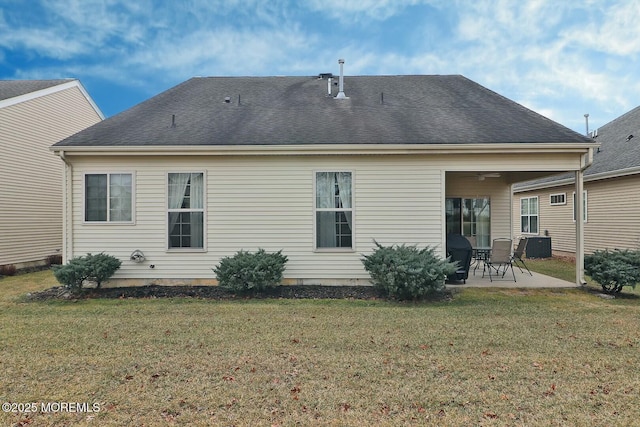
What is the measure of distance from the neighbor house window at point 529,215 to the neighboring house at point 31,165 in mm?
20011

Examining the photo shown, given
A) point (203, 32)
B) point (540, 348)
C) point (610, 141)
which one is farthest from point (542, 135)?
point (203, 32)

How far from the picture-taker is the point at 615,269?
24.0 feet

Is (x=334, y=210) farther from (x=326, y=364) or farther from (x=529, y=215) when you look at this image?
(x=529, y=215)

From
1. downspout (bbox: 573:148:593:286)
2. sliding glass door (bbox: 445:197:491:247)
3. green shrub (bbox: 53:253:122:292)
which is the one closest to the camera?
green shrub (bbox: 53:253:122:292)

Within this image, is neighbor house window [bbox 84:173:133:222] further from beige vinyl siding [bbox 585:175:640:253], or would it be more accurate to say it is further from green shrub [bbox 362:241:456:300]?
beige vinyl siding [bbox 585:175:640:253]

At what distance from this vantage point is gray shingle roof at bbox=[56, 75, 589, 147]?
8.02m

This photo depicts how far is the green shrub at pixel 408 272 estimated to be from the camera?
680 centimetres

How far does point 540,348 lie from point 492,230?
277 inches

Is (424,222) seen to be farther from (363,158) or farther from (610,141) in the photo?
(610,141)

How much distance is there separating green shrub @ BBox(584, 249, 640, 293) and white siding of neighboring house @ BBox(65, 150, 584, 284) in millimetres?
3174

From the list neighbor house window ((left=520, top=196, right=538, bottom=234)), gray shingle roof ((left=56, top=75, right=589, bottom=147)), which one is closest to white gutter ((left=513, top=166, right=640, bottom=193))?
neighbor house window ((left=520, top=196, right=538, bottom=234))

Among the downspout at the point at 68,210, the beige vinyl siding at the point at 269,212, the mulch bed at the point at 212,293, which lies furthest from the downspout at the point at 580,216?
the downspout at the point at 68,210

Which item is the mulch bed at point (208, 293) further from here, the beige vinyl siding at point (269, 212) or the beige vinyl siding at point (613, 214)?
the beige vinyl siding at point (613, 214)

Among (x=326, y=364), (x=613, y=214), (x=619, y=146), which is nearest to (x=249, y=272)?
(x=326, y=364)
